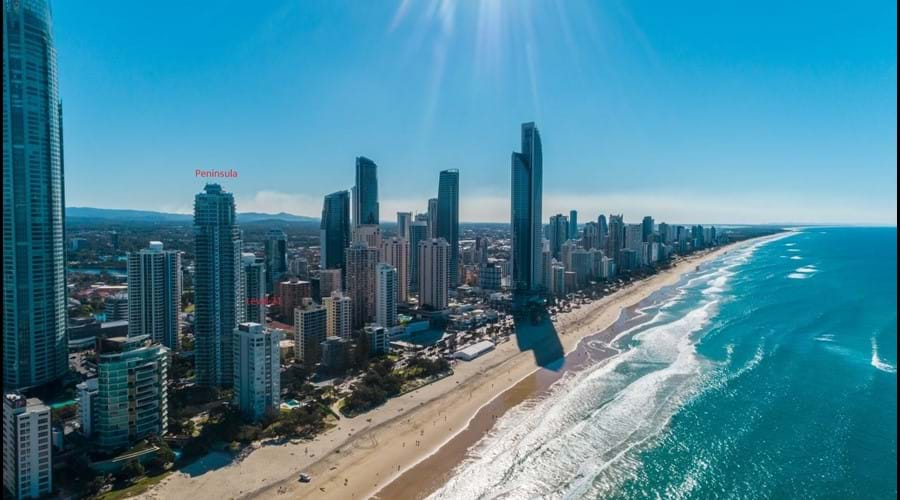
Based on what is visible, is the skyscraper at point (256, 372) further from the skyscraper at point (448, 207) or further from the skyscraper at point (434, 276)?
the skyscraper at point (448, 207)

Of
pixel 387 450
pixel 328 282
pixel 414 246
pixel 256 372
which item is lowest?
pixel 387 450

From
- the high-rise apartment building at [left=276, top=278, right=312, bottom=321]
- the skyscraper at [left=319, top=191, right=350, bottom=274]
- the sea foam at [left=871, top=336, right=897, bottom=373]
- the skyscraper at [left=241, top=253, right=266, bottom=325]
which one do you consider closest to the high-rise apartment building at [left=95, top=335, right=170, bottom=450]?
the skyscraper at [left=241, top=253, right=266, bottom=325]

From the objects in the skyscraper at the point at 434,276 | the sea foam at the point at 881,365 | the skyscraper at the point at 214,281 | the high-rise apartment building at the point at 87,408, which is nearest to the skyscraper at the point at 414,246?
the skyscraper at the point at 434,276

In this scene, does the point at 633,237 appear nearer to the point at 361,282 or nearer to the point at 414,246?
the point at 414,246

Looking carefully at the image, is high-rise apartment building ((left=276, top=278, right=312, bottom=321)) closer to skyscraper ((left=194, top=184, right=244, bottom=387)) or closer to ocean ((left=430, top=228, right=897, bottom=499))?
skyscraper ((left=194, top=184, right=244, bottom=387))

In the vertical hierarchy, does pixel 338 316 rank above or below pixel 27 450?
above

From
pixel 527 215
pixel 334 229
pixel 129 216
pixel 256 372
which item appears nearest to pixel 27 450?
pixel 256 372

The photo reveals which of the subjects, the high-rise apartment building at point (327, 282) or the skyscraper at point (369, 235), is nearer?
the high-rise apartment building at point (327, 282)
